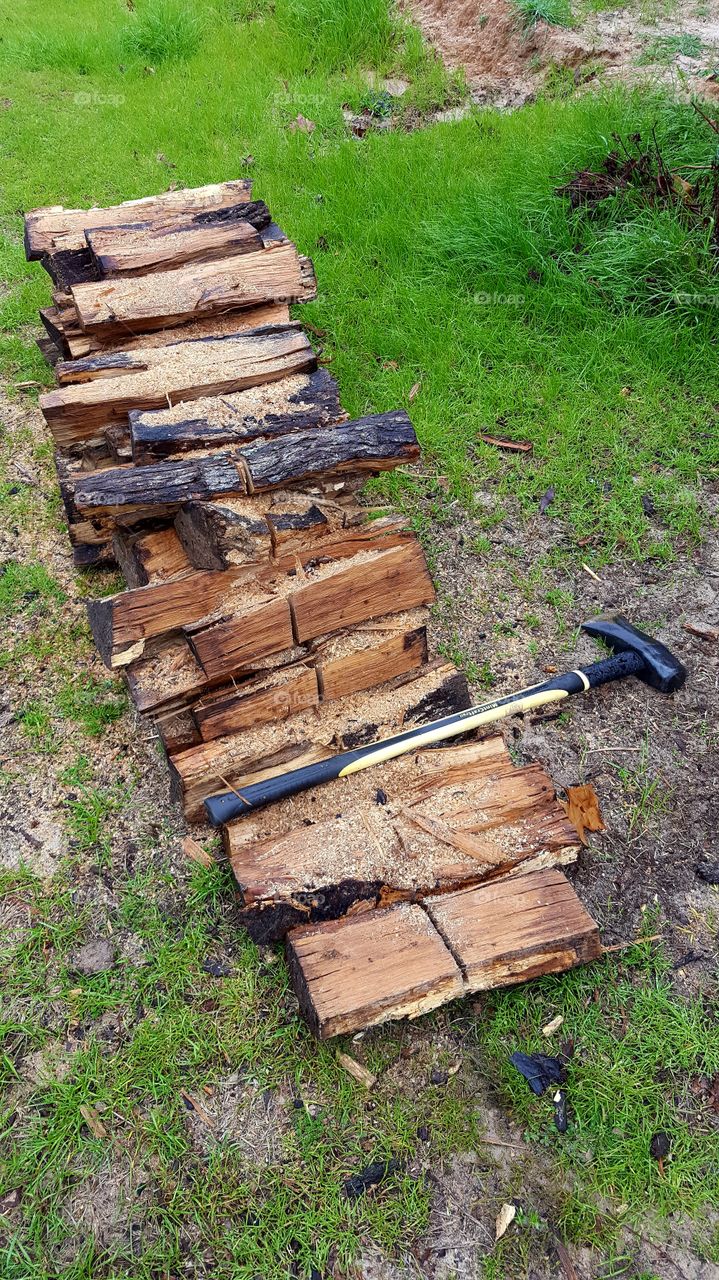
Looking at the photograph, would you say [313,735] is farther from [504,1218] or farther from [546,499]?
[546,499]

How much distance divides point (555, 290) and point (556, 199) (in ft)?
2.01

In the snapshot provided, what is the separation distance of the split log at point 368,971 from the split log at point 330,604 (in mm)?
932

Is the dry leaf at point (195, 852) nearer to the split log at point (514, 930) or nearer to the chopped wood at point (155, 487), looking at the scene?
the split log at point (514, 930)

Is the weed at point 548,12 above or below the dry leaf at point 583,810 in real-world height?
above

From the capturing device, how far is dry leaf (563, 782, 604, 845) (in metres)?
2.91

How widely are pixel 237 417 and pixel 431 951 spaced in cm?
200

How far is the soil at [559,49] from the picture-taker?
19.7ft

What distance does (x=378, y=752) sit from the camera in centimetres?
278

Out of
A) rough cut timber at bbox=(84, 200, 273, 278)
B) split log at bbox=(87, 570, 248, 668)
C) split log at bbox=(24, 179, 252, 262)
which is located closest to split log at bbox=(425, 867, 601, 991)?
split log at bbox=(87, 570, 248, 668)

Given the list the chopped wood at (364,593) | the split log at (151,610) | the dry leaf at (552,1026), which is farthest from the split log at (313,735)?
the dry leaf at (552,1026)

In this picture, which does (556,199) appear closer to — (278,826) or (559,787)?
(559,787)

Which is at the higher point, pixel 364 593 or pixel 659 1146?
pixel 364 593

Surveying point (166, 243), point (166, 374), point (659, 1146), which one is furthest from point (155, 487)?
point (659, 1146)

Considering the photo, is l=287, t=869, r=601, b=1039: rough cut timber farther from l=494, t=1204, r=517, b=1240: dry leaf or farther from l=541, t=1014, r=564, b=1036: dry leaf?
l=494, t=1204, r=517, b=1240: dry leaf
